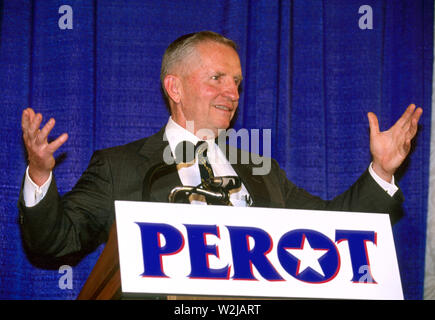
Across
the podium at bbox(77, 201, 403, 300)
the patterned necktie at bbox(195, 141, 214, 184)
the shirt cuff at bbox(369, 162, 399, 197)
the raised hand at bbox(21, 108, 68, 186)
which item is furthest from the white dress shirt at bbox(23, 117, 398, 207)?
the podium at bbox(77, 201, 403, 300)

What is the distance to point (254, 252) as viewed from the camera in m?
1.29

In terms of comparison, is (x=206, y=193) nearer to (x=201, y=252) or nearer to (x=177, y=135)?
(x=201, y=252)

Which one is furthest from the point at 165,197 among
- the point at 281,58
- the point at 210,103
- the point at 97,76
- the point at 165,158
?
the point at 281,58

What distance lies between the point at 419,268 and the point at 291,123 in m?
0.88

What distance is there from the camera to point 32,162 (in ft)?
5.41

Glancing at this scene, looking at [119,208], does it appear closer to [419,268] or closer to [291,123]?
[291,123]

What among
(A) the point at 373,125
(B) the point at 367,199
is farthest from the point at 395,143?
(B) the point at 367,199

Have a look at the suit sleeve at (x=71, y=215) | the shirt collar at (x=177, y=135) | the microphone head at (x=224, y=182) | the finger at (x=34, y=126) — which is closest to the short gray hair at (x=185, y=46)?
the shirt collar at (x=177, y=135)

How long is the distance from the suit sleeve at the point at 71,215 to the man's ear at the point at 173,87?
39 centimetres

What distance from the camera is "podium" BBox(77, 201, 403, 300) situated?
1218mm

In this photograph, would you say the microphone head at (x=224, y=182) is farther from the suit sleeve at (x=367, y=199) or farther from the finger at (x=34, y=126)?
the suit sleeve at (x=367, y=199)

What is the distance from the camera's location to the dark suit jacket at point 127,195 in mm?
1871

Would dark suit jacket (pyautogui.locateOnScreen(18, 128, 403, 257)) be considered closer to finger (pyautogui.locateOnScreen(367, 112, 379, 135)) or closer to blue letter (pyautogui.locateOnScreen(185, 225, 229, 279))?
finger (pyautogui.locateOnScreen(367, 112, 379, 135))

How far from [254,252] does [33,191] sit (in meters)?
0.74
